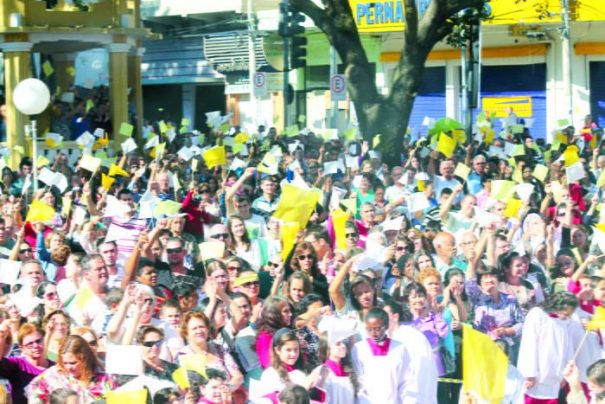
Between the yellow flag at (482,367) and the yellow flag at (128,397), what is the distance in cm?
154

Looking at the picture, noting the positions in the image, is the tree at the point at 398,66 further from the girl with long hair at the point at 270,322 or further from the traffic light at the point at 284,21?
the girl with long hair at the point at 270,322

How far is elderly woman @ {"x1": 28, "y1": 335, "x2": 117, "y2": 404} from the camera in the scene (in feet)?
24.8

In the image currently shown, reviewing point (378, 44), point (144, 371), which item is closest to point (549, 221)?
point (144, 371)

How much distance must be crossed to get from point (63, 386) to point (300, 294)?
2.11 meters

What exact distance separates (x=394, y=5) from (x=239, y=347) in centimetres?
2705

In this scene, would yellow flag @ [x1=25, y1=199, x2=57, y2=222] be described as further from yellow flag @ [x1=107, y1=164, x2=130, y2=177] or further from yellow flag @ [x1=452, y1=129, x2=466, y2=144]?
yellow flag @ [x1=452, y1=129, x2=466, y2=144]

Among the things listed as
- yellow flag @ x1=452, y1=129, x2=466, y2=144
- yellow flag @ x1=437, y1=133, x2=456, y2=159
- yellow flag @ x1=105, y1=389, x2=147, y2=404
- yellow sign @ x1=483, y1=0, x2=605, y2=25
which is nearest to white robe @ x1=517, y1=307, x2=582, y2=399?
yellow flag @ x1=105, y1=389, x2=147, y2=404

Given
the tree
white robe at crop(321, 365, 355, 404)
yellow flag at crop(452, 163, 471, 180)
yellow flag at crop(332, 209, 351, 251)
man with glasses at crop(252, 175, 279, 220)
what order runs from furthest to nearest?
the tree → yellow flag at crop(452, 163, 471, 180) → man with glasses at crop(252, 175, 279, 220) → yellow flag at crop(332, 209, 351, 251) → white robe at crop(321, 365, 355, 404)

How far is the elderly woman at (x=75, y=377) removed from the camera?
757 centimetres

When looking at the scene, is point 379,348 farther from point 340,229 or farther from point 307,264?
point 340,229

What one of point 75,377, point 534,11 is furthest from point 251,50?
point 75,377

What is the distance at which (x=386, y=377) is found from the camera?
8.15 metres

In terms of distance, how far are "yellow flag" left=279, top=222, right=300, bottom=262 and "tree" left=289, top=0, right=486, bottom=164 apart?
10112 millimetres

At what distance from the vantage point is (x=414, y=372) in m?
8.23
